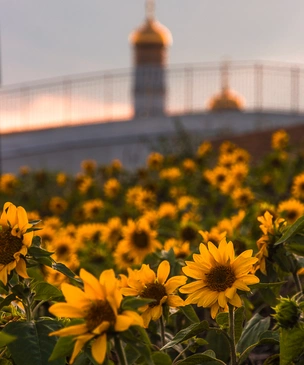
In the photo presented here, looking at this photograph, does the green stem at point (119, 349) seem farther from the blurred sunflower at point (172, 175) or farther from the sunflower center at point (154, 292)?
the blurred sunflower at point (172, 175)

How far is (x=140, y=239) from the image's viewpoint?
3.97 m

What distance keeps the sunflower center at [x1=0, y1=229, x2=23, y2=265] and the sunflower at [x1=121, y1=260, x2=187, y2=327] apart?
270mm

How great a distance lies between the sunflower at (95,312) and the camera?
4.69 ft

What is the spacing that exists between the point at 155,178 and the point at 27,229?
7883 mm

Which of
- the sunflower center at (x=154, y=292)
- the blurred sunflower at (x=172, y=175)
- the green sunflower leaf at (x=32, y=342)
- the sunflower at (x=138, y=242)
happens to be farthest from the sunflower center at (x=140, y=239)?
the blurred sunflower at (x=172, y=175)

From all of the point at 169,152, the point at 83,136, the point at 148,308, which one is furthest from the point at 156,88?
the point at 148,308

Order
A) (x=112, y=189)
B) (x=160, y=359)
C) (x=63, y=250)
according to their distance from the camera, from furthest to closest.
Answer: (x=112, y=189) < (x=63, y=250) < (x=160, y=359)

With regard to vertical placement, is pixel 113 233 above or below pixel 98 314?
below

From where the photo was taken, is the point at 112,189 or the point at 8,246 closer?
the point at 8,246

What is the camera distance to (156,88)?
25062 mm

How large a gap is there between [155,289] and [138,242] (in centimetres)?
201

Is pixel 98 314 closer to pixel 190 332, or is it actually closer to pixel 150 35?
pixel 190 332

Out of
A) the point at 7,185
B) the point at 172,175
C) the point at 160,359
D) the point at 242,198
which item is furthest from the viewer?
the point at 7,185

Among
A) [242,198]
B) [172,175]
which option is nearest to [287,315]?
[242,198]
